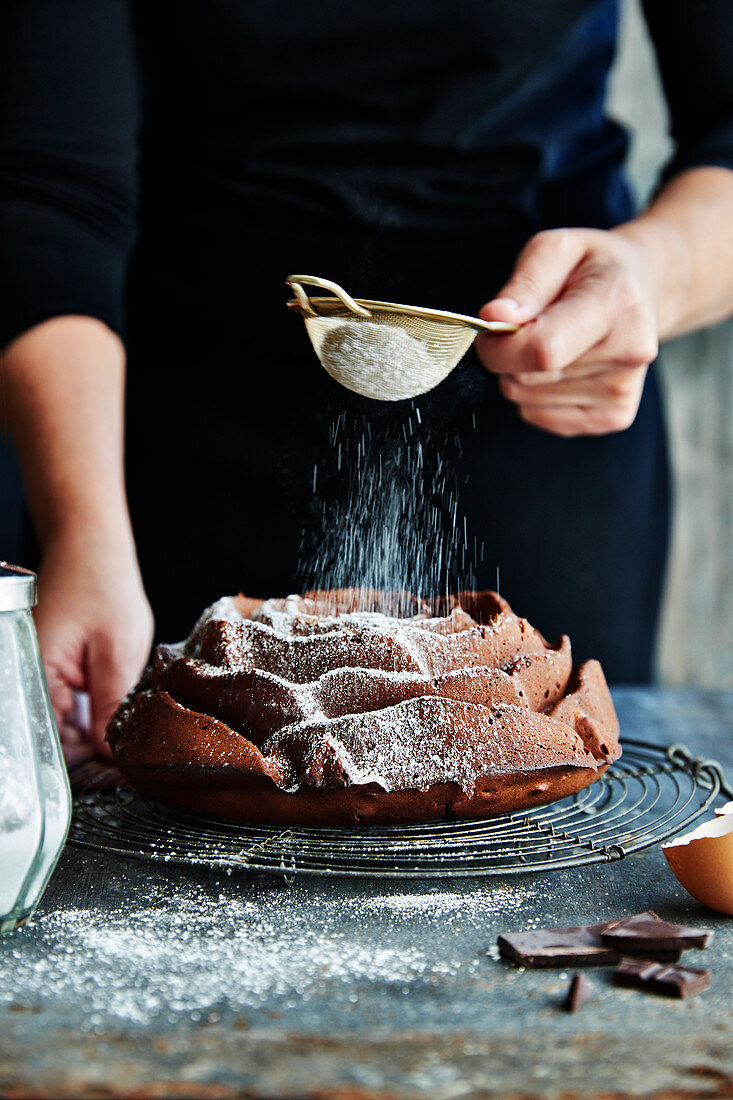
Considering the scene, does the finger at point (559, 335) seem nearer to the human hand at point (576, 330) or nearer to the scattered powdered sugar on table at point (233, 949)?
the human hand at point (576, 330)

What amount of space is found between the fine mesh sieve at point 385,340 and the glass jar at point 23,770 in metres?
0.60

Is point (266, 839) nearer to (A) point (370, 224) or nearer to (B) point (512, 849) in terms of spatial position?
(B) point (512, 849)

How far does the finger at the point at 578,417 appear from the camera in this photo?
1915 millimetres

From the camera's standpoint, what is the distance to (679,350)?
175 inches

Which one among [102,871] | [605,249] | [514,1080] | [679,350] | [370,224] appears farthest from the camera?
[679,350]

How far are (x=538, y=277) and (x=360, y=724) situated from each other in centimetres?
80

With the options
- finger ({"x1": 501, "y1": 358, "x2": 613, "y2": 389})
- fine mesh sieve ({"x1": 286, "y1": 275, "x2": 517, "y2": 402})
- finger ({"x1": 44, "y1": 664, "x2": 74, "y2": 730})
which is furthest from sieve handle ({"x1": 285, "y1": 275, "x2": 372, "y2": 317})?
finger ({"x1": 44, "y1": 664, "x2": 74, "y2": 730})

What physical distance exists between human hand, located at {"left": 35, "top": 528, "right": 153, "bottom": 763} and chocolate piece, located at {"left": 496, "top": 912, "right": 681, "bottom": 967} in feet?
3.12

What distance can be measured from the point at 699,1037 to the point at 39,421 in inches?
61.9

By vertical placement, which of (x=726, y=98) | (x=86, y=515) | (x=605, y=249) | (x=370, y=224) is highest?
(x=726, y=98)

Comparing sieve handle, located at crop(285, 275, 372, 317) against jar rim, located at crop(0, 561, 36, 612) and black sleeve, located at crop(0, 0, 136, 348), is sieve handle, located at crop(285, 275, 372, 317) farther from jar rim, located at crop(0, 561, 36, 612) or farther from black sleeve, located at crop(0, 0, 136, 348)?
black sleeve, located at crop(0, 0, 136, 348)

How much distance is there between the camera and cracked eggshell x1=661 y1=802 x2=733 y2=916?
1.02 m

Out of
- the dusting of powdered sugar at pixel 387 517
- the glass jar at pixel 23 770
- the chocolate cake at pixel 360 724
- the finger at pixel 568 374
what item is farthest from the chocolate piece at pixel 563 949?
the finger at pixel 568 374

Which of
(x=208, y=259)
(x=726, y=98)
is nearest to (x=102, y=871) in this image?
(x=208, y=259)
